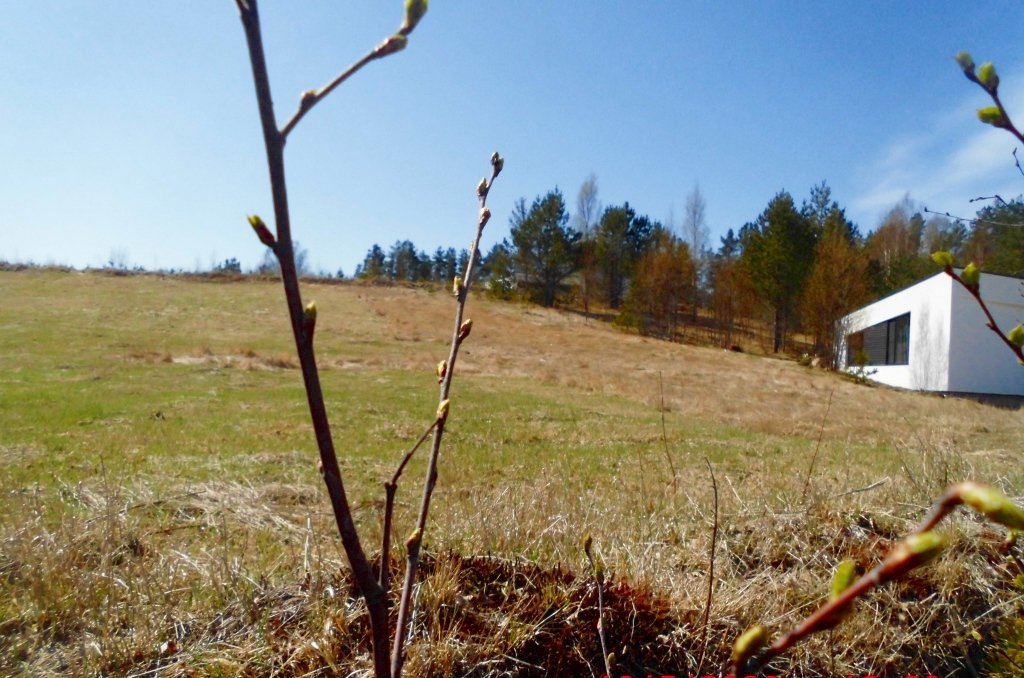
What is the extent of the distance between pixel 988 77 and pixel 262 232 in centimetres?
121

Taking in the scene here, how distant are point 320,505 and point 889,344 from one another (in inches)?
1015

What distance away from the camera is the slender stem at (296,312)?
55cm

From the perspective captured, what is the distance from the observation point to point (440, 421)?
2.94 ft

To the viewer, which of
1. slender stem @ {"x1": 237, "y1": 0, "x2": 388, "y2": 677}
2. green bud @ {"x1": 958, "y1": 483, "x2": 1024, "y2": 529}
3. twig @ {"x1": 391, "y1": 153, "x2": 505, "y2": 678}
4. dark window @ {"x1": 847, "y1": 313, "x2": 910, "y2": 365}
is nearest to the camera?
green bud @ {"x1": 958, "y1": 483, "x2": 1024, "y2": 529}

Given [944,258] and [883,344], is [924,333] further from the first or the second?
[944,258]

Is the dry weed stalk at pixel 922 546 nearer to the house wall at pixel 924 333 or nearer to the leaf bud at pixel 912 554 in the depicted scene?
the leaf bud at pixel 912 554

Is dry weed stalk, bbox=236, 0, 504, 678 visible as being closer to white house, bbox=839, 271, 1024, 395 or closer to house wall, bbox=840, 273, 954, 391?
white house, bbox=839, 271, 1024, 395

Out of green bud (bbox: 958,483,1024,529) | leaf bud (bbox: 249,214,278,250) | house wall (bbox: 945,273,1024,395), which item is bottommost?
house wall (bbox: 945,273,1024,395)

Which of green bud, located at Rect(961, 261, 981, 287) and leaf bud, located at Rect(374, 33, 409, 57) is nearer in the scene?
leaf bud, located at Rect(374, 33, 409, 57)

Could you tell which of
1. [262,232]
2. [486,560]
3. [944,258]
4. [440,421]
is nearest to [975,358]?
[486,560]

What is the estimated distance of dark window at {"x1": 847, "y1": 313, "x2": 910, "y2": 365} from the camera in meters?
24.0

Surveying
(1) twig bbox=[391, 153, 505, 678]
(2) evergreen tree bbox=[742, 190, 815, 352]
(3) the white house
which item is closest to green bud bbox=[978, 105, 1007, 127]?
(1) twig bbox=[391, 153, 505, 678]

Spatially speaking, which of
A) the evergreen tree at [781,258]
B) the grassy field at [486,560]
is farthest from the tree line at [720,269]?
the grassy field at [486,560]

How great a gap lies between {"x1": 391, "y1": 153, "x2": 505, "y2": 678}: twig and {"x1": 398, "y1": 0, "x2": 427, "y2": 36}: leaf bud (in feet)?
1.24
